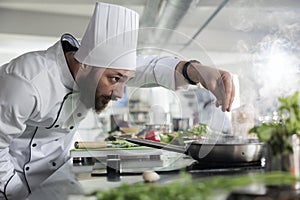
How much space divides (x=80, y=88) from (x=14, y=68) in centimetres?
20

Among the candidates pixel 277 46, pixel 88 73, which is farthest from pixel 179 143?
pixel 277 46

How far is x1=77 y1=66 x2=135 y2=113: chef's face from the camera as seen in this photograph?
972 millimetres

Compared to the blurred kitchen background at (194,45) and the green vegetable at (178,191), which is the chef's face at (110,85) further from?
the green vegetable at (178,191)

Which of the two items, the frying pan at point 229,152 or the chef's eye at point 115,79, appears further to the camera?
the chef's eye at point 115,79

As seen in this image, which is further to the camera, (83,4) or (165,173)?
(83,4)

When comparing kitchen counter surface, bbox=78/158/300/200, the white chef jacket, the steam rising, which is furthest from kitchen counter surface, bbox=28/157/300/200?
the steam rising

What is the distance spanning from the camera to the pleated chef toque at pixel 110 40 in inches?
39.1

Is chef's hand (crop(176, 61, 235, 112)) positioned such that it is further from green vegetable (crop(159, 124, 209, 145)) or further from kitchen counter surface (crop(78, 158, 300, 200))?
kitchen counter surface (crop(78, 158, 300, 200))

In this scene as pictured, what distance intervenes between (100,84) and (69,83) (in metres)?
0.14

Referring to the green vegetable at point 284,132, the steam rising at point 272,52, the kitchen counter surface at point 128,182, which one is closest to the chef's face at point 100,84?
the kitchen counter surface at point 128,182

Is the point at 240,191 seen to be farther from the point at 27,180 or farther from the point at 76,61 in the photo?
the point at 27,180

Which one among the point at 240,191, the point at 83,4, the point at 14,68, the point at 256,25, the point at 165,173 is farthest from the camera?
the point at 83,4

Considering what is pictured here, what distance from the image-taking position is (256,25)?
2100 mm

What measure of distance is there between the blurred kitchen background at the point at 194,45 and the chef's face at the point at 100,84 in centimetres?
8
